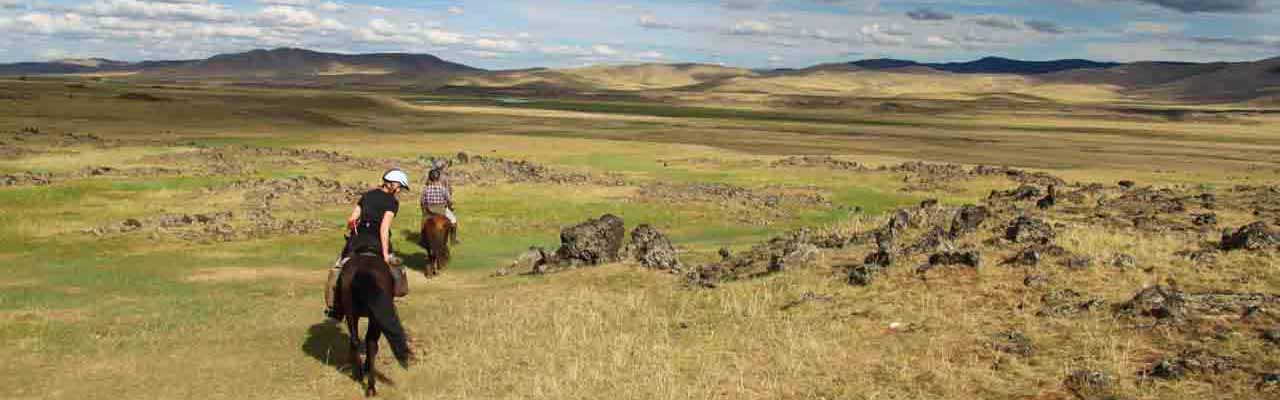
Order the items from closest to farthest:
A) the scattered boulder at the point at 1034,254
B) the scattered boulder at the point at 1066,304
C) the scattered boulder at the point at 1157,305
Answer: the scattered boulder at the point at 1157,305 → the scattered boulder at the point at 1066,304 → the scattered boulder at the point at 1034,254

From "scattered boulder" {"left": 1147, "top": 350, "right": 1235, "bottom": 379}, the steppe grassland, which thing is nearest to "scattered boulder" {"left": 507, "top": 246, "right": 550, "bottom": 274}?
the steppe grassland

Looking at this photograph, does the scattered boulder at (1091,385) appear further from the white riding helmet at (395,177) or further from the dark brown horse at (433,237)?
the dark brown horse at (433,237)

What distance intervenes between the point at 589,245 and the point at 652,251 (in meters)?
1.46

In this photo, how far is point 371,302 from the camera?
11.1 meters

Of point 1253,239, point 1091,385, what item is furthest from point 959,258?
point 1091,385

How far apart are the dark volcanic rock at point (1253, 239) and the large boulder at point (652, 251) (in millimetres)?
9993

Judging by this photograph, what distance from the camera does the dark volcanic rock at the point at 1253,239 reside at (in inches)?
637

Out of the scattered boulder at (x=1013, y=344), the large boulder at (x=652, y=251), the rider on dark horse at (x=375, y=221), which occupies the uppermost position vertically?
the rider on dark horse at (x=375, y=221)

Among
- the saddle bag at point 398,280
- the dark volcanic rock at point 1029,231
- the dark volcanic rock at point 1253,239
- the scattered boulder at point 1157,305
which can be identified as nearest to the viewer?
the saddle bag at point 398,280

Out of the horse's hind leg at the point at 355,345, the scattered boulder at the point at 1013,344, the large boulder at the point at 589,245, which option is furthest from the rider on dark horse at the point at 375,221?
the large boulder at the point at 589,245

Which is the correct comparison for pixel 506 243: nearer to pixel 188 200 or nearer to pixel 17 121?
pixel 188 200

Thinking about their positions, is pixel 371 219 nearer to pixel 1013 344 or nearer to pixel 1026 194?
pixel 1013 344

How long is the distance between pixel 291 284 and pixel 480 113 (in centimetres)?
10048

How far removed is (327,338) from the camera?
14375 mm
